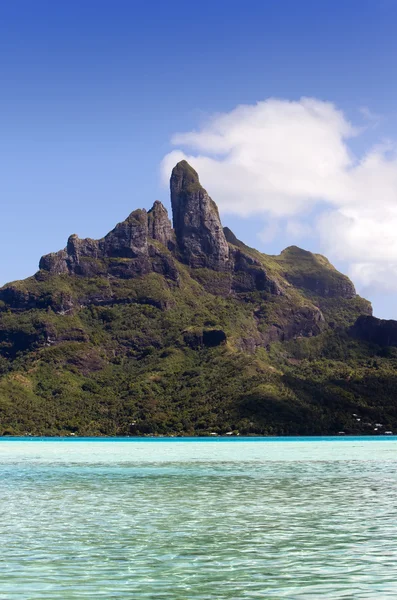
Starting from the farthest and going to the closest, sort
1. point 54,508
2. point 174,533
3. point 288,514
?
1. point 54,508
2. point 288,514
3. point 174,533

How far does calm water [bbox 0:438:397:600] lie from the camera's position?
2300 centimetres

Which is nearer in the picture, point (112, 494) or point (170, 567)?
point (170, 567)

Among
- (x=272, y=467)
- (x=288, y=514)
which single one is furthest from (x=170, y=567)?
(x=272, y=467)

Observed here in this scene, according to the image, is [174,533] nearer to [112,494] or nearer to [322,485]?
[112,494]

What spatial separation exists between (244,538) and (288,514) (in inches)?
335

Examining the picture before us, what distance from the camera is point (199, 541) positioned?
3097cm

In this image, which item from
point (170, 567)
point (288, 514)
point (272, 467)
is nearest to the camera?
point (170, 567)

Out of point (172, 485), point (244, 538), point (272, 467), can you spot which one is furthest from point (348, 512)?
point (272, 467)

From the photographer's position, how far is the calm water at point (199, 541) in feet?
75.5

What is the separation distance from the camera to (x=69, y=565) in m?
26.2

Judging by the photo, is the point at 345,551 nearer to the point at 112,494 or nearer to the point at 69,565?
the point at 69,565

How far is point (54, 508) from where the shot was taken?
142 feet

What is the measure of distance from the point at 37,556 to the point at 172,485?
105 ft

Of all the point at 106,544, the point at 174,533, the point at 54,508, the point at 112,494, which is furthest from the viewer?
the point at 112,494
